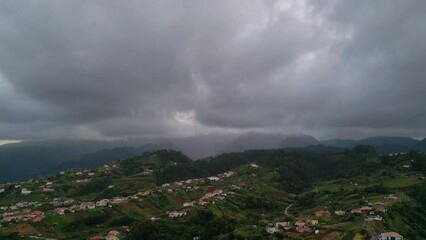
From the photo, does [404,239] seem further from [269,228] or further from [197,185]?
[197,185]

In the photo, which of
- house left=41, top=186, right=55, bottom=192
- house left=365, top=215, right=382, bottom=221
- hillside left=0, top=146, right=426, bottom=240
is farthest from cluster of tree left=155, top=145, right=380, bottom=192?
house left=365, top=215, right=382, bottom=221

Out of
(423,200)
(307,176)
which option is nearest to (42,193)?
(307,176)

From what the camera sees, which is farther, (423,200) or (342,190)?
(342,190)

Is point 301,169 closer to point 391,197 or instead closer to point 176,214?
point 391,197

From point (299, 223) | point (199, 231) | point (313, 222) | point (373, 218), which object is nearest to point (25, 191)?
point (199, 231)

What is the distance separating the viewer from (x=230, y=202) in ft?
372

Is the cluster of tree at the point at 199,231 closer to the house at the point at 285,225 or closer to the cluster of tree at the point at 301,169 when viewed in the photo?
the house at the point at 285,225

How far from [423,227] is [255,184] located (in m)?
69.4

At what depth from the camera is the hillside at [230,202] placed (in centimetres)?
7669

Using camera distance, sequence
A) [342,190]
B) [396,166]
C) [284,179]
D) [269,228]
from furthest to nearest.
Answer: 1. [284,179]
2. [396,166]
3. [342,190]
4. [269,228]

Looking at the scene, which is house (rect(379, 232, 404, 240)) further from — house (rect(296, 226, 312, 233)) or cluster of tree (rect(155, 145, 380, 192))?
cluster of tree (rect(155, 145, 380, 192))

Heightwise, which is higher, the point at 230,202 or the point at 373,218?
the point at 373,218

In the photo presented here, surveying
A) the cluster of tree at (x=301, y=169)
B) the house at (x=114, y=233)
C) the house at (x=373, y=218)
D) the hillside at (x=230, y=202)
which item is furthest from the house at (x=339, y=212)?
the cluster of tree at (x=301, y=169)

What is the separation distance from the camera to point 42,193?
139 meters
